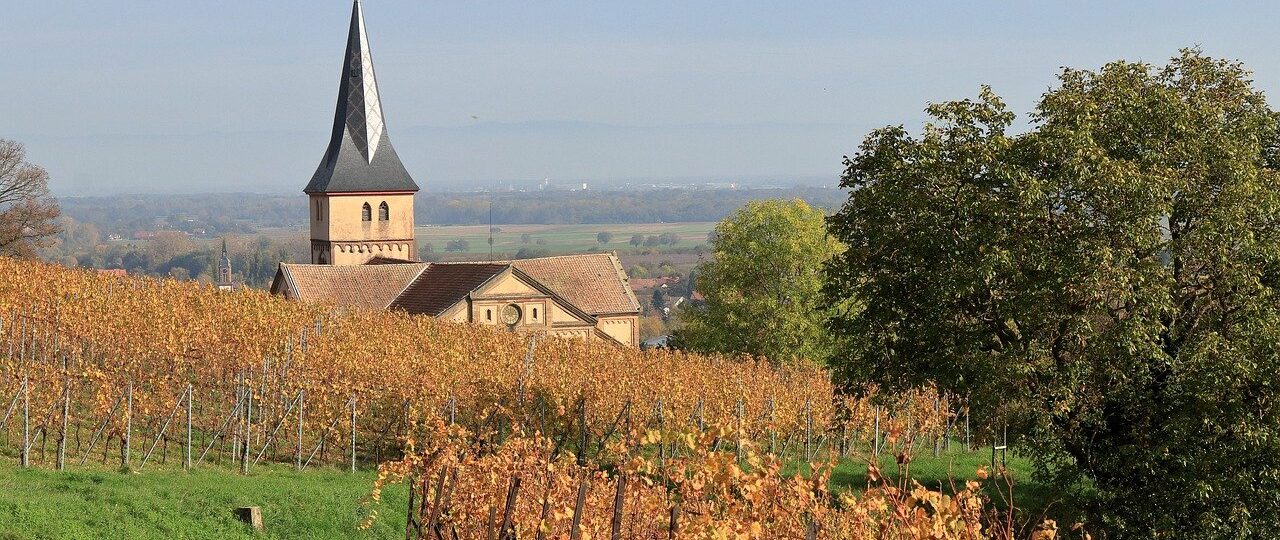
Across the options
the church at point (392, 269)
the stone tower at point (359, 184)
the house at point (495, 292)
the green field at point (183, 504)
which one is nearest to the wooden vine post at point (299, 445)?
the green field at point (183, 504)

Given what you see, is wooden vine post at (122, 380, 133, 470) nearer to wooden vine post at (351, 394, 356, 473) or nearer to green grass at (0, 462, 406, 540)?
green grass at (0, 462, 406, 540)

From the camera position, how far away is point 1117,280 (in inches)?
716

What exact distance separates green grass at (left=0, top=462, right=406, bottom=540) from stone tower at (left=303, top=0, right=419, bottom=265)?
46085mm

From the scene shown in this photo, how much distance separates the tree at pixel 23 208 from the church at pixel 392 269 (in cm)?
1076

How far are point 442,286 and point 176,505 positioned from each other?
36001 millimetres

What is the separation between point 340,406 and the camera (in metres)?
25.4

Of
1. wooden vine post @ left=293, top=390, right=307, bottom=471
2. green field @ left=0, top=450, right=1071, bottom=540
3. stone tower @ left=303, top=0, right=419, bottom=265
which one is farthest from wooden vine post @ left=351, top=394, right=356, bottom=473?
stone tower @ left=303, top=0, right=419, bottom=265

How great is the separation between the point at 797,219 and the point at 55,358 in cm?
3032

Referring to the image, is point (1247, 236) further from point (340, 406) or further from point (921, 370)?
point (340, 406)

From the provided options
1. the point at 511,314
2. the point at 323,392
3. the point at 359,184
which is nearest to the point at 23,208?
the point at 359,184

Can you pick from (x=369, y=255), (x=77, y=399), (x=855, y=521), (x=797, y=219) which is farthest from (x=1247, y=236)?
(x=369, y=255)

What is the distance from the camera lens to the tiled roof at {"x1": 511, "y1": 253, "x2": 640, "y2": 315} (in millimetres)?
57219

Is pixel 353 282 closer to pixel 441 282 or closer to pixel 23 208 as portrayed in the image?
pixel 441 282

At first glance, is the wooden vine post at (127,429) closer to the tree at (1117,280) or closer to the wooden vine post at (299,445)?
the wooden vine post at (299,445)
